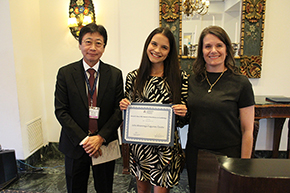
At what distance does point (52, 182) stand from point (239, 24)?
3.37 meters

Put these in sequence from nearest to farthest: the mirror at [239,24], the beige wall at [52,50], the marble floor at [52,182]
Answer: the marble floor at [52,182]
the beige wall at [52,50]
the mirror at [239,24]

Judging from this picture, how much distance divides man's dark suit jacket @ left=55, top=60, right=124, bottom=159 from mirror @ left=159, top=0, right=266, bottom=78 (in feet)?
5.58

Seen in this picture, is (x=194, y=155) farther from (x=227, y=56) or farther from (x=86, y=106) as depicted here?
(x=86, y=106)

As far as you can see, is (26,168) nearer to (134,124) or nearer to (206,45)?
(134,124)

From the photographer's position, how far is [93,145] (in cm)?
158

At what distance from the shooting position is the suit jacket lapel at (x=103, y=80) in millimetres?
1635

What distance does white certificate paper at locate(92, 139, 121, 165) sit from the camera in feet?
5.45

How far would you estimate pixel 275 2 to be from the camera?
2904mm

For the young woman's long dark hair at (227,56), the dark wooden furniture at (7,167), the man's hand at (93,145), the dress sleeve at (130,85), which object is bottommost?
the dark wooden furniture at (7,167)

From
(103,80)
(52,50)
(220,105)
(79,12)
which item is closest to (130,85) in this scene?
(103,80)

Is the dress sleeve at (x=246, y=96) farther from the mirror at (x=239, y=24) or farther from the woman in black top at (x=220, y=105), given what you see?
the mirror at (x=239, y=24)

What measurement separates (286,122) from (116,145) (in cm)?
275

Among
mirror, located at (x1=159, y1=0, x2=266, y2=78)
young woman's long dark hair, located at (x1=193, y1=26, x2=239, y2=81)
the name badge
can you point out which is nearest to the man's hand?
the name badge

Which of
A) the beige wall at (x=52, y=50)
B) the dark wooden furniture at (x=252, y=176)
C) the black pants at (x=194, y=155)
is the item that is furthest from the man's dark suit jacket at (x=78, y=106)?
the beige wall at (x=52, y=50)
